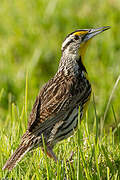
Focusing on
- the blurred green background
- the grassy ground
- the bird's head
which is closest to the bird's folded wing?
the bird's head

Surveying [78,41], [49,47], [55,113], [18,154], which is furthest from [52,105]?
[49,47]

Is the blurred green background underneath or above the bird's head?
above

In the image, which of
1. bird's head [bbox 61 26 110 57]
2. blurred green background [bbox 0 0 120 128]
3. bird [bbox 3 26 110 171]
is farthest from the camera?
blurred green background [bbox 0 0 120 128]

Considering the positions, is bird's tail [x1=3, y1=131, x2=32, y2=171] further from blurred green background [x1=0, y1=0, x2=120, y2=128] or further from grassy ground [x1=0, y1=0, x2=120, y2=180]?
blurred green background [x1=0, y1=0, x2=120, y2=128]

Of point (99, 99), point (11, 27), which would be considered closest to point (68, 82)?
point (99, 99)

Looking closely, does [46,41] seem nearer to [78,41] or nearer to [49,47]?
[49,47]

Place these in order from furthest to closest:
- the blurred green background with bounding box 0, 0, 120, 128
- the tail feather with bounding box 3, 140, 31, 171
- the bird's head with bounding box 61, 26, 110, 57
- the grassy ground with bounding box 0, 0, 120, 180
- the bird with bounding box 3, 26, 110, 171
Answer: the blurred green background with bounding box 0, 0, 120, 128
the grassy ground with bounding box 0, 0, 120, 180
the bird's head with bounding box 61, 26, 110, 57
the bird with bounding box 3, 26, 110, 171
the tail feather with bounding box 3, 140, 31, 171

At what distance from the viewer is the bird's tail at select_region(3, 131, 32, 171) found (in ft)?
12.2

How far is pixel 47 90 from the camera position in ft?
13.9

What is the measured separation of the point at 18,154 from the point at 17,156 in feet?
0.12

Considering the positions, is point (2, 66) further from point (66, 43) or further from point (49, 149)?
point (49, 149)

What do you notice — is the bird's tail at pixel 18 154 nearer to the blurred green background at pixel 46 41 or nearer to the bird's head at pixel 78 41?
the bird's head at pixel 78 41

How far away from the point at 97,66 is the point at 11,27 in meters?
1.76

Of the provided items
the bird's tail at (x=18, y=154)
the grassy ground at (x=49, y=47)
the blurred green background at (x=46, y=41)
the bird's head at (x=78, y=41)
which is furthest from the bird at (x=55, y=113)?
the blurred green background at (x=46, y=41)
